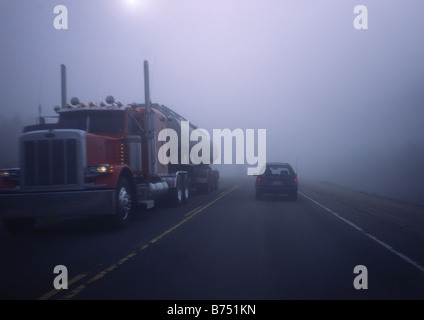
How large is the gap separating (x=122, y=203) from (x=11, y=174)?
2770mm

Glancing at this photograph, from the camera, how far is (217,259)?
22.2 feet

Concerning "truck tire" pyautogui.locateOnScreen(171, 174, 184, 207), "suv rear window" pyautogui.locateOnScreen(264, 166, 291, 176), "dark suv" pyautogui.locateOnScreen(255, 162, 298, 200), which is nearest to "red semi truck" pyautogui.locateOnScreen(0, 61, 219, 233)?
"truck tire" pyautogui.locateOnScreen(171, 174, 184, 207)

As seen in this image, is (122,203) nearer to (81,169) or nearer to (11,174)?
(81,169)

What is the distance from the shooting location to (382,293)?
4.98 meters

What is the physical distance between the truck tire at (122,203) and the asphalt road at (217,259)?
37 cm

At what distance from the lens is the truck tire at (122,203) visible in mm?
9617

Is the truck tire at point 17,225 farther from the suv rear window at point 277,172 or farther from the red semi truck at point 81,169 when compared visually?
the suv rear window at point 277,172

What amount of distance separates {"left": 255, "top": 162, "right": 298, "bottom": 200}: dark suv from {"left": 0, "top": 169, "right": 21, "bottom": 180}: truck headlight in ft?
41.8

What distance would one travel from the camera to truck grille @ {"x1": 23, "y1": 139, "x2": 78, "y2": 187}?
8.95m

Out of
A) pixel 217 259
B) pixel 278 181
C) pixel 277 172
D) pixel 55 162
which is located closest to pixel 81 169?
pixel 55 162

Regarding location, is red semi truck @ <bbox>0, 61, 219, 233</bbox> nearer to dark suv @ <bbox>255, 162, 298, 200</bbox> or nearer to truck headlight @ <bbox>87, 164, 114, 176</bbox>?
truck headlight @ <bbox>87, 164, 114, 176</bbox>

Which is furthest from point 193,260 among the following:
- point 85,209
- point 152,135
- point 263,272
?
point 152,135

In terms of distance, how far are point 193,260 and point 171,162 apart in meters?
9.29

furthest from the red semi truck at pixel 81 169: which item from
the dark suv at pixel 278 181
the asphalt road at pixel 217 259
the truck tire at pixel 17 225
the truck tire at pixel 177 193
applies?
the dark suv at pixel 278 181
